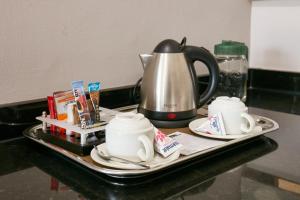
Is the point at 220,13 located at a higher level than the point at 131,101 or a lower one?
higher

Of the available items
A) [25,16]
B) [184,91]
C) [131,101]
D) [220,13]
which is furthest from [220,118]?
[220,13]

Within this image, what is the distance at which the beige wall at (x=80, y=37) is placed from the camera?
881mm

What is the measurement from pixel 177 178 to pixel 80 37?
515 mm

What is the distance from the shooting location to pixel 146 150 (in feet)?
2.08

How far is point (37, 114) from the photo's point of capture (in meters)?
0.91

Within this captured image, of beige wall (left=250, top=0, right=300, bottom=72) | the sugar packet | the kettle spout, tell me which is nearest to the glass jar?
beige wall (left=250, top=0, right=300, bottom=72)

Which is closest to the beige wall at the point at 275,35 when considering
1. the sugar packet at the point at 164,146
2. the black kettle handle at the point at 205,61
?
the black kettle handle at the point at 205,61

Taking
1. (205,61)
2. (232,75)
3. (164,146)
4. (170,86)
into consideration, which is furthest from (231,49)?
(164,146)

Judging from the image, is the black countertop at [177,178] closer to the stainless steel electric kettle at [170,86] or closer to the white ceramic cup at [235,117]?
the white ceramic cup at [235,117]

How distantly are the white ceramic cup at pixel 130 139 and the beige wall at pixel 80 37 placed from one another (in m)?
0.36

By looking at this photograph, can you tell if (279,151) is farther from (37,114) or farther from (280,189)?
(37,114)

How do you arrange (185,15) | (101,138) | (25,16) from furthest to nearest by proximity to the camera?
(185,15) → (25,16) → (101,138)

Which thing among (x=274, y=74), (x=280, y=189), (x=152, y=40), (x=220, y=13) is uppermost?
(x=220, y=13)

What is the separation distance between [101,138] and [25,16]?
1.18ft
